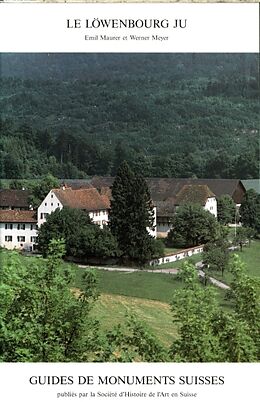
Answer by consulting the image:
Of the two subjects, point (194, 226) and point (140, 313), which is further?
point (194, 226)

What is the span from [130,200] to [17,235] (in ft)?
2.53

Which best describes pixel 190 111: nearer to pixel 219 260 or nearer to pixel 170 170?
pixel 170 170

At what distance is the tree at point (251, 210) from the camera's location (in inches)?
218

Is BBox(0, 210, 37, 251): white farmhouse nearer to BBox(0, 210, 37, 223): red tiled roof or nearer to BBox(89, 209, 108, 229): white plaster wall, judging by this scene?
BBox(0, 210, 37, 223): red tiled roof

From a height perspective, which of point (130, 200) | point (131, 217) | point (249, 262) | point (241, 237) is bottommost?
point (249, 262)

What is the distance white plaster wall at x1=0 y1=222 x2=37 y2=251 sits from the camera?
5320 millimetres

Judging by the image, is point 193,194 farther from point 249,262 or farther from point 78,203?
point 78,203

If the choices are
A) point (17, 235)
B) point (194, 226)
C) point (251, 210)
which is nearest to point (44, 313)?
point (17, 235)

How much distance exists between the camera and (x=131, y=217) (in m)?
5.50

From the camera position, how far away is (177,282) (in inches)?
211
